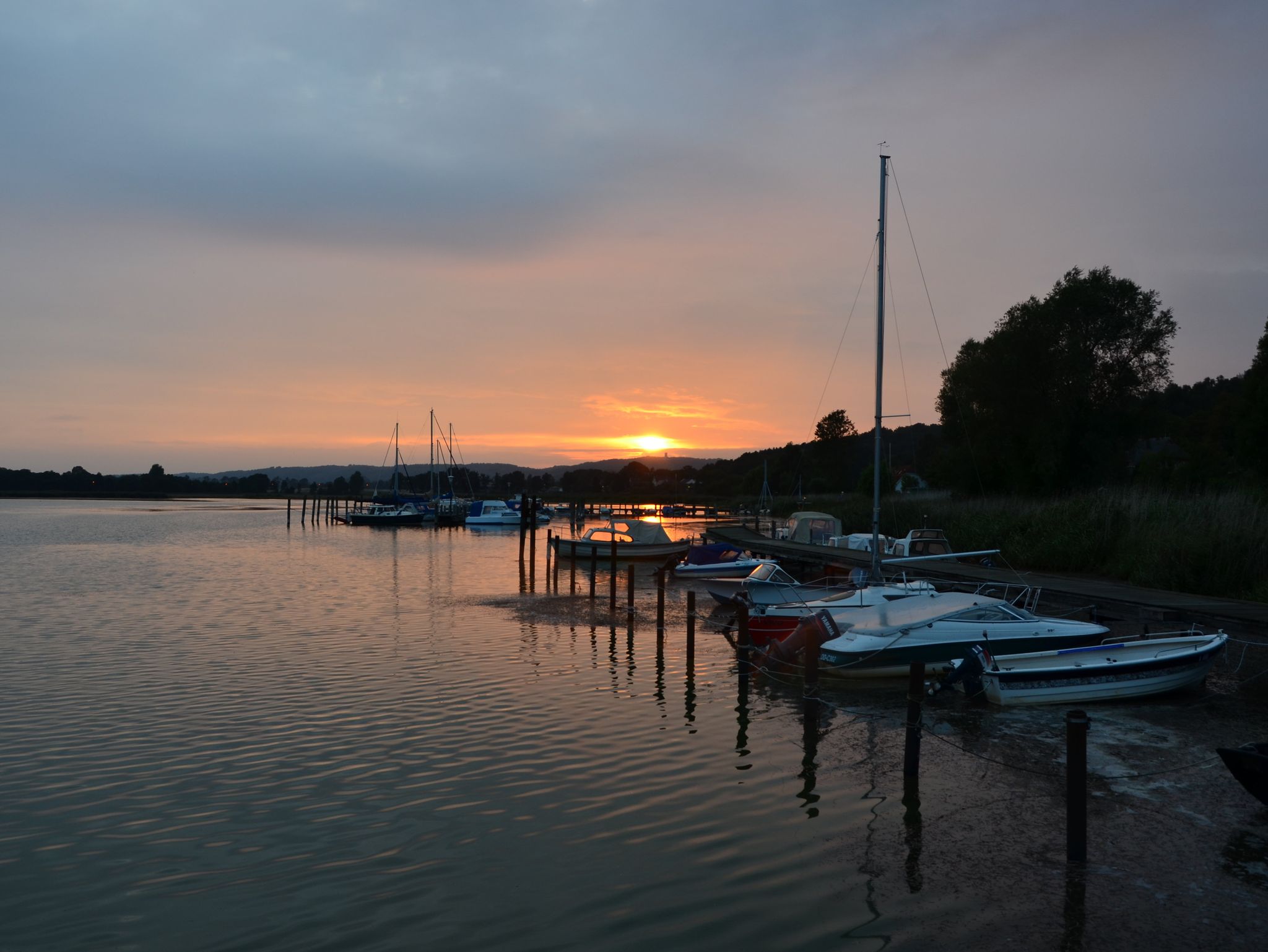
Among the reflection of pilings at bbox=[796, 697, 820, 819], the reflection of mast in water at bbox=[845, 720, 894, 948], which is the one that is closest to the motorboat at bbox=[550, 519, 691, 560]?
the reflection of pilings at bbox=[796, 697, 820, 819]

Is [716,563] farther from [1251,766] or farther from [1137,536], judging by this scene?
[1251,766]

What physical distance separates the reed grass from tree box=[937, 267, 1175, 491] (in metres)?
12.0

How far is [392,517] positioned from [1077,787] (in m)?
93.8

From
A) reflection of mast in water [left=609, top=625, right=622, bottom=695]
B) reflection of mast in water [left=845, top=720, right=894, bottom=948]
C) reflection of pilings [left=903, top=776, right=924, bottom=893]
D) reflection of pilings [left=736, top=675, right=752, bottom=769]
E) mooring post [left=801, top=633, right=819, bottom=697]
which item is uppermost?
mooring post [left=801, top=633, right=819, bottom=697]

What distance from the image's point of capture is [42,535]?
7562 centimetres

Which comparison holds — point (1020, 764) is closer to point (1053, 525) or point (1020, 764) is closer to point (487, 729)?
point (487, 729)

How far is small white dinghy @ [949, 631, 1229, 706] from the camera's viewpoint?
14984 millimetres

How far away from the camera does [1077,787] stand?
8289mm

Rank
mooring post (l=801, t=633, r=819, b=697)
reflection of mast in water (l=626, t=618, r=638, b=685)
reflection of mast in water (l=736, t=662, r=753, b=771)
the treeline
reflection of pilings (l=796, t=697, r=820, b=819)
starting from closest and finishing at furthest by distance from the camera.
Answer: reflection of pilings (l=796, t=697, r=820, b=819) → reflection of mast in water (l=736, t=662, r=753, b=771) → mooring post (l=801, t=633, r=819, b=697) → reflection of mast in water (l=626, t=618, r=638, b=685) → the treeline

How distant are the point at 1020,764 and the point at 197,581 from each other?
34199 mm

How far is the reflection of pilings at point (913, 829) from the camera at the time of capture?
27.6 ft

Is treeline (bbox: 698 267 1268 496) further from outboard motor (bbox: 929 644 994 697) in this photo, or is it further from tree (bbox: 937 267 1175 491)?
outboard motor (bbox: 929 644 994 697)

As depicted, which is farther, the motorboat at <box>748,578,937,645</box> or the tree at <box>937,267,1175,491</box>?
the tree at <box>937,267,1175,491</box>

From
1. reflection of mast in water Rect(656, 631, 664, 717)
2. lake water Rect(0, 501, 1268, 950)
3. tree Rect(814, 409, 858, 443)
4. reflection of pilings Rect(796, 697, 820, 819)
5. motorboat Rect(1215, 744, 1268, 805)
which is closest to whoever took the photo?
lake water Rect(0, 501, 1268, 950)
